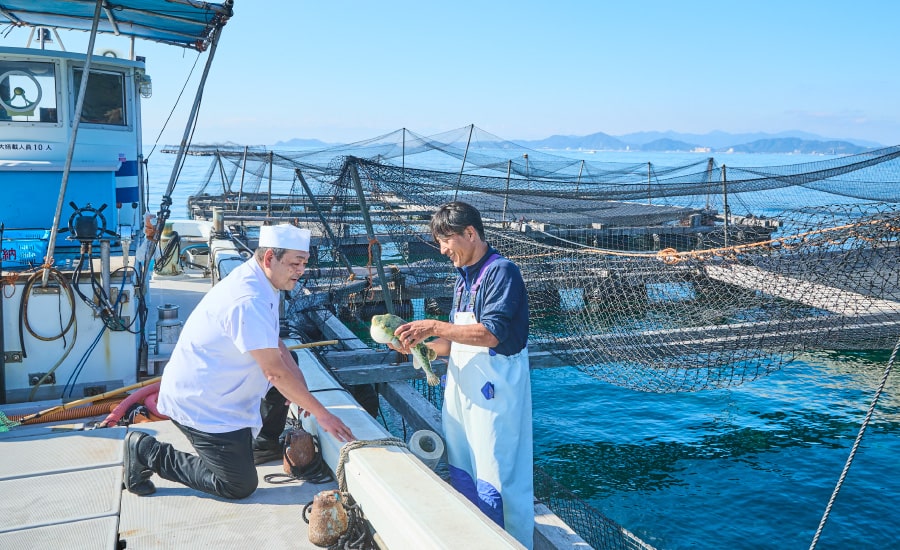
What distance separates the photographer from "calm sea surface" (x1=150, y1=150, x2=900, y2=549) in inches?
269

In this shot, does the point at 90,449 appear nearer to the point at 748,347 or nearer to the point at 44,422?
the point at 44,422

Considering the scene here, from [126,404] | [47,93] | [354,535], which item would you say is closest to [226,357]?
[354,535]

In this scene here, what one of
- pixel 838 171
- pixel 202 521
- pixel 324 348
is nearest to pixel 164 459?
pixel 202 521

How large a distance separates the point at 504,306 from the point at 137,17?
500 centimetres

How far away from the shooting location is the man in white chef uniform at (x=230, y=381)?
3523 mm

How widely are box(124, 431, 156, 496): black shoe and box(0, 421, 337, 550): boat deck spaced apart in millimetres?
39

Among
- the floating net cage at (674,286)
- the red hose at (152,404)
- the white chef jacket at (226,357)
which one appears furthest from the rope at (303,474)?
the floating net cage at (674,286)

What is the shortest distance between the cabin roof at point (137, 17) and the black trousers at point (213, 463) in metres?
3.74

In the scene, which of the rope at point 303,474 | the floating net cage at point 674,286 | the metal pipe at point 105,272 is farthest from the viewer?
the floating net cage at point 674,286

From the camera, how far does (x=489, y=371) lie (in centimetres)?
352

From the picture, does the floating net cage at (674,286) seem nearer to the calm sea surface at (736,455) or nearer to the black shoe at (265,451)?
the calm sea surface at (736,455)

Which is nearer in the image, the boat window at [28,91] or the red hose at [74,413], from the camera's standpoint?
the red hose at [74,413]

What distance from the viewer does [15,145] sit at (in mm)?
6805

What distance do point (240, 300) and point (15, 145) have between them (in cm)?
465
